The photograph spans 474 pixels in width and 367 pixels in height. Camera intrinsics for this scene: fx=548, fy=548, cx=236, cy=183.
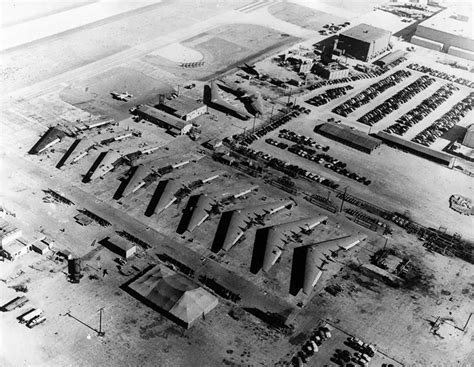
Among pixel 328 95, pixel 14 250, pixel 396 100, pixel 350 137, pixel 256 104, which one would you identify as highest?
pixel 396 100

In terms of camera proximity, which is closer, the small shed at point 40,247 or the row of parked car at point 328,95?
the small shed at point 40,247

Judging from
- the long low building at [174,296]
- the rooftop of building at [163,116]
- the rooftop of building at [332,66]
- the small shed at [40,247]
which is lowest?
the small shed at [40,247]

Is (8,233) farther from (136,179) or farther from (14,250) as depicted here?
(136,179)

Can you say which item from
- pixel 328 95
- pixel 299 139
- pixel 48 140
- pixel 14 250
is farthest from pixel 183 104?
pixel 14 250

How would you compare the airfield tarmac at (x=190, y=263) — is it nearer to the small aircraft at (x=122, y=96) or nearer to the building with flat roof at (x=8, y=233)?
the building with flat roof at (x=8, y=233)

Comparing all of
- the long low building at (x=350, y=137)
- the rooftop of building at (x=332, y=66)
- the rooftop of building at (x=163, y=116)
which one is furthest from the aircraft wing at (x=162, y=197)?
the rooftop of building at (x=332, y=66)

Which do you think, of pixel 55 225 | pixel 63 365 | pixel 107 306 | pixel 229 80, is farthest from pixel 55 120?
pixel 63 365

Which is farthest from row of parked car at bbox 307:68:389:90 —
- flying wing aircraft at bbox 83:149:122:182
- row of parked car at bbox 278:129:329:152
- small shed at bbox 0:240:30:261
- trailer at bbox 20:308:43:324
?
trailer at bbox 20:308:43:324
